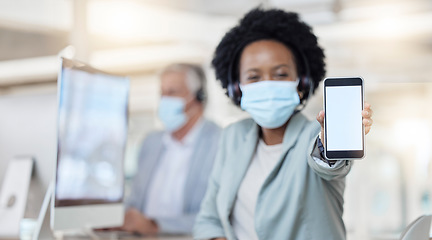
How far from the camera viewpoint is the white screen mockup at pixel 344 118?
1271mm

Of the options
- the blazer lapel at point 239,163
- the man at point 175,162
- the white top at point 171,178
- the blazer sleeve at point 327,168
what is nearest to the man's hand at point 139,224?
the man at point 175,162

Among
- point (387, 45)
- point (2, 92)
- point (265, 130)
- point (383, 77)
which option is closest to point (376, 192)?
point (383, 77)

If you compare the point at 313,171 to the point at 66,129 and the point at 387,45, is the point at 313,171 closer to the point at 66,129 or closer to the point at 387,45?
the point at 66,129

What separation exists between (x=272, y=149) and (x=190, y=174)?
6.64 feet

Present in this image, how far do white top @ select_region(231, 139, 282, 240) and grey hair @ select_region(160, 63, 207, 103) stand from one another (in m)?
2.38

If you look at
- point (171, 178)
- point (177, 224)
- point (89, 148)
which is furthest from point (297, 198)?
point (171, 178)

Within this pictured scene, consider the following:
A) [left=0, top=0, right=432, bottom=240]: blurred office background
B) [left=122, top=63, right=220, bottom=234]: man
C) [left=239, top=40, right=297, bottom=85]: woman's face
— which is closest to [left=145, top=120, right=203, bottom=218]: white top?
Result: [left=122, top=63, right=220, bottom=234]: man

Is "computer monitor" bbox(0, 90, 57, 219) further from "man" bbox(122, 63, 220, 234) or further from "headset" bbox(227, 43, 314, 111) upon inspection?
"man" bbox(122, 63, 220, 234)

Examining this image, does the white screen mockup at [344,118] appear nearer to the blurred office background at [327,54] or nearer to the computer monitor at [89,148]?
the computer monitor at [89,148]

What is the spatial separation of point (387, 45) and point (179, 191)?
7.05 ft

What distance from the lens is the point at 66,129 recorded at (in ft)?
5.98

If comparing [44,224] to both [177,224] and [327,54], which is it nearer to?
[177,224]

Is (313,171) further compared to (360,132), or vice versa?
(313,171)

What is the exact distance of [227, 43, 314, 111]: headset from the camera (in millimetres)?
1751
